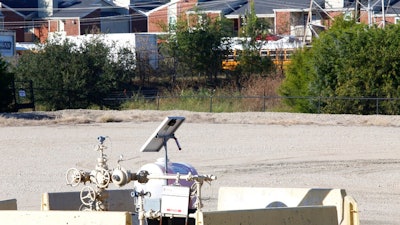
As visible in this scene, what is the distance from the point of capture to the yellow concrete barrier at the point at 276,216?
6.95 metres

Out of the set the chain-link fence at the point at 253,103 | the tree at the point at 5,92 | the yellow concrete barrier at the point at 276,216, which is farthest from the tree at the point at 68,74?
the yellow concrete barrier at the point at 276,216

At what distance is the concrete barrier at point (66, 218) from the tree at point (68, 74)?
3252cm

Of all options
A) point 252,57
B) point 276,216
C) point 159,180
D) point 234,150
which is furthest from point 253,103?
point 276,216

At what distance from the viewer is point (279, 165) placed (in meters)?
21.8

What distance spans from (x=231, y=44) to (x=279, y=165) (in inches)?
1482

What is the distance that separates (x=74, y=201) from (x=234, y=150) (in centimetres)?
1668

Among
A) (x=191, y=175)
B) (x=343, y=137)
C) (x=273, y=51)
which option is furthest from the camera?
(x=273, y=51)

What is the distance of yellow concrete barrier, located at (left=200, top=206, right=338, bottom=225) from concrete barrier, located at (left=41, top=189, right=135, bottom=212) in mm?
1736

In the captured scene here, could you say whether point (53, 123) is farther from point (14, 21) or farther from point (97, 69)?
point (14, 21)

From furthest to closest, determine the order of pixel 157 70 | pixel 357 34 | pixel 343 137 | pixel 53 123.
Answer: pixel 157 70, pixel 357 34, pixel 53 123, pixel 343 137

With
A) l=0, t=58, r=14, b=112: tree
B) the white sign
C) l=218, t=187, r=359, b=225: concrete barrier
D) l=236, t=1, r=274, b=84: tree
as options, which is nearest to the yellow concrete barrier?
l=218, t=187, r=359, b=225: concrete barrier

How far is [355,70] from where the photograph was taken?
3566 centimetres

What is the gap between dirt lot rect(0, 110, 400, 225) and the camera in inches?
728

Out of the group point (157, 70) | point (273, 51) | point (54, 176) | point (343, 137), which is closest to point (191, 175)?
point (54, 176)
